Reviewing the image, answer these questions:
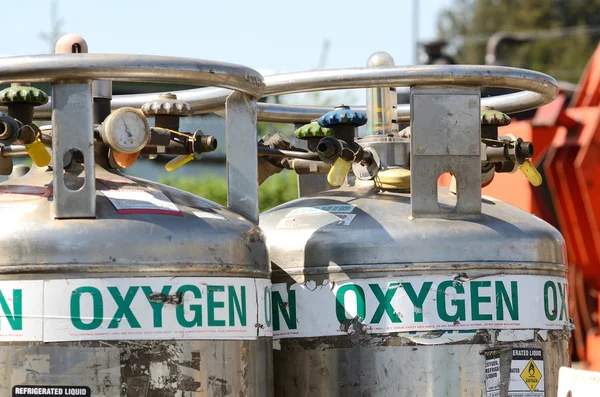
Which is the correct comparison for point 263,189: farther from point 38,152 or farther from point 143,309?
point 143,309

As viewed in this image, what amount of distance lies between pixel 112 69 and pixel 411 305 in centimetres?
93

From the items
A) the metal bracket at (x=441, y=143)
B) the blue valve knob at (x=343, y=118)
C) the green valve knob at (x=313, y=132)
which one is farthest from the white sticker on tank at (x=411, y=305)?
the green valve knob at (x=313, y=132)

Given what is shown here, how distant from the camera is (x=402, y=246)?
2.76 meters

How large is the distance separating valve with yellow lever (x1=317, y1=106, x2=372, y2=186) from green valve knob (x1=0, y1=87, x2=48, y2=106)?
0.71 m

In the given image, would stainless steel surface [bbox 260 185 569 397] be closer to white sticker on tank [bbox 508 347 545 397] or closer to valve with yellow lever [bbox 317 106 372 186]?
white sticker on tank [bbox 508 347 545 397]

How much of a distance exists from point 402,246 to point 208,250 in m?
0.54

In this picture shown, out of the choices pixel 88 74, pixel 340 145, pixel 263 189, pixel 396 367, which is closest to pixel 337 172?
pixel 340 145

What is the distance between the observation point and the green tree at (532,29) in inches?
1379

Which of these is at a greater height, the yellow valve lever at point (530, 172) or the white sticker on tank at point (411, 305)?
the yellow valve lever at point (530, 172)

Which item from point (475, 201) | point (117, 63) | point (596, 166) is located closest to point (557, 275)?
point (475, 201)

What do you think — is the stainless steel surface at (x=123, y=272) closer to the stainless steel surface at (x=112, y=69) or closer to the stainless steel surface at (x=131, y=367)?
the stainless steel surface at (x=131, y=367)

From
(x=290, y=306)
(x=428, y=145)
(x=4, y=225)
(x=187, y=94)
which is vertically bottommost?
(x=290, y=306)

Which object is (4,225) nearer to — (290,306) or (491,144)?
(290,306)

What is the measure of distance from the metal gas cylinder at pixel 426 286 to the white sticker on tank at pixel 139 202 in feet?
1.55
